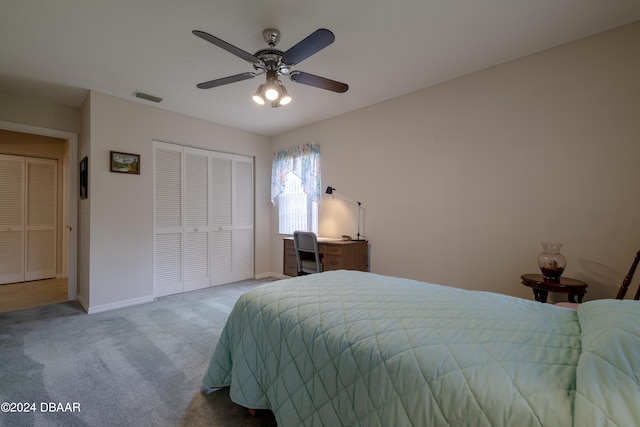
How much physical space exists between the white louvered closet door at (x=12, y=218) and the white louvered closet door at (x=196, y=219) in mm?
2986

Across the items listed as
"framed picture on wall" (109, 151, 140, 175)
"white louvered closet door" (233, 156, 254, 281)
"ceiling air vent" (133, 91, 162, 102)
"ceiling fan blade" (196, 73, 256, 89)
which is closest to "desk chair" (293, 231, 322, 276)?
"white louvered closet door" (233, 156, 254, 281)

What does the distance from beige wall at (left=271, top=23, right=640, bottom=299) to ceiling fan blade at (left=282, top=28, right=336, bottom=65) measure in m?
1.82

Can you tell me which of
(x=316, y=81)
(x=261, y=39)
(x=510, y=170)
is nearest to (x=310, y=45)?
(x=316, y=81)

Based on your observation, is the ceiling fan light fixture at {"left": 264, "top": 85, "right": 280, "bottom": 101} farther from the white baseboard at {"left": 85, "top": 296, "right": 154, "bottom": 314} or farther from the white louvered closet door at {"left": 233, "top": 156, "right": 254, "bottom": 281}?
the white baseboard at {"left": 85, "top": 296, "right": 154, "bottom": 314}

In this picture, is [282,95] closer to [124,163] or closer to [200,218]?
[124,163]

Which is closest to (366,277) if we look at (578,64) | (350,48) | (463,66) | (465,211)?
(465,211)

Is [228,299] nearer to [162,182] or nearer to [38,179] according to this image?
[162,182]

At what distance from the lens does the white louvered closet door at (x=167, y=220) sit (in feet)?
12.6

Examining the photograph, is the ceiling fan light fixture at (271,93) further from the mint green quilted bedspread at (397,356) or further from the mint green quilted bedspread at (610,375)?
the mint green quilted bedspread at (610,375)

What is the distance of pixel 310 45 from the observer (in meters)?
1.78

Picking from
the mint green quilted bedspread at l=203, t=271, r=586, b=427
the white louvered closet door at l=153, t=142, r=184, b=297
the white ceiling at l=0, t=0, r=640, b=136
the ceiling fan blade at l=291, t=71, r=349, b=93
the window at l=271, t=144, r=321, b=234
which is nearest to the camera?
the mint green quilted bedspread at l=203, t=271, r=586, b=427

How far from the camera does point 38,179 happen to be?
15.8 feet

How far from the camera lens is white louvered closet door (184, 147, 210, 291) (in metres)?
4.14

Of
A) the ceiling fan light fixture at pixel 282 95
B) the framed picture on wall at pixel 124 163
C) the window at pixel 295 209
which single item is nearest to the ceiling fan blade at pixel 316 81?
the ceiling fan light fixture at pixel 282 95
